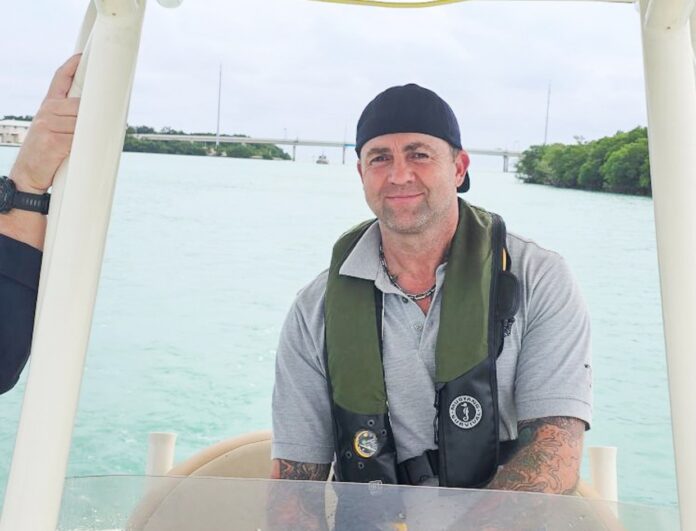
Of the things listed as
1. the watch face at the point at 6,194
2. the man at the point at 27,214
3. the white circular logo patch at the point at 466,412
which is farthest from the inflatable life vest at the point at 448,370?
the watch face at the point at 6,194

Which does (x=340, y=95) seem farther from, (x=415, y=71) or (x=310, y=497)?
(x=310, y=497)

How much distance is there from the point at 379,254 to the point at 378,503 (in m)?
0.96

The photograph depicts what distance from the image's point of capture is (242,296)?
1342 cm

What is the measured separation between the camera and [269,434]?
2.08 metres

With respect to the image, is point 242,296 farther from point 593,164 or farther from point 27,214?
point 27,214

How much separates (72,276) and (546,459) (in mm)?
1070

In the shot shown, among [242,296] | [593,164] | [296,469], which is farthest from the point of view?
[593,164]

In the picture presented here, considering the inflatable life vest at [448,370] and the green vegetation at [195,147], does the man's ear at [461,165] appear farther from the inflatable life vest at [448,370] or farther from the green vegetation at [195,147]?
the green vegetation at [195,147]

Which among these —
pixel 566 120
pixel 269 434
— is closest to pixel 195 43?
pixel 566 120

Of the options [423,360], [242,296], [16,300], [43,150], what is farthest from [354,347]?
[242,296]

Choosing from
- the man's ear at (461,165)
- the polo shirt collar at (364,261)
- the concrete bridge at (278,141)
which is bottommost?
the polo shirt collar at (364,261)

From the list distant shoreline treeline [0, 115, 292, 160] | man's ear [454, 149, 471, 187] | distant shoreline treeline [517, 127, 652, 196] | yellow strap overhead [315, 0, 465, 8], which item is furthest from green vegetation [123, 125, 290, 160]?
yellow strap overhead [315, 0, 465, 8]

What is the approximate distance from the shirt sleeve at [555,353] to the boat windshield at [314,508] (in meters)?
0.69

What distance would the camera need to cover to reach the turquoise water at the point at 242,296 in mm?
10906
